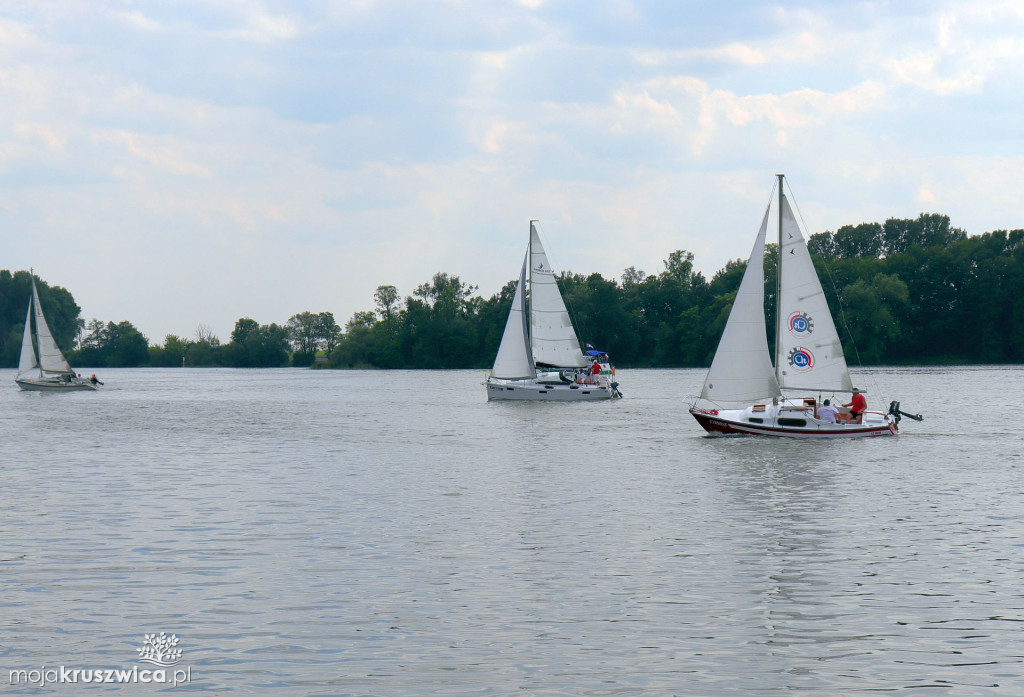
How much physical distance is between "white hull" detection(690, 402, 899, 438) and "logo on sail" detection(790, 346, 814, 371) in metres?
1.56

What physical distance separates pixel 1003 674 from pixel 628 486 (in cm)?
1868

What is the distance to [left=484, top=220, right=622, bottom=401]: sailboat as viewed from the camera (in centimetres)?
7756

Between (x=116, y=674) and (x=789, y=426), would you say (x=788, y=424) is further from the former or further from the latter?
(x=116, y=674)

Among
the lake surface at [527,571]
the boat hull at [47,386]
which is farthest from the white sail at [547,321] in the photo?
the boat hull at [47,386]

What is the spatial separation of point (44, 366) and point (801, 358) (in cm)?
8498

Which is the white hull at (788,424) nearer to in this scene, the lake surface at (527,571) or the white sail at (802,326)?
the white sail at (802,326)

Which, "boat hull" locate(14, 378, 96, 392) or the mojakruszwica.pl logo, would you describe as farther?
"boat hull" locate(14, 378, 96, 392)

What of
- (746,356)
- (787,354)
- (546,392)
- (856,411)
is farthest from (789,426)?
(546,392)

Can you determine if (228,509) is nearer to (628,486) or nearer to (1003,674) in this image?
(628,486)

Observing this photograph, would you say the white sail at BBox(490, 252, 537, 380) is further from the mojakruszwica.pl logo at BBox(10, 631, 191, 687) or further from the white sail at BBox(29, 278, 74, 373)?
the mojakruszwica.pl logo at BBox(10, 631, 191, 687)

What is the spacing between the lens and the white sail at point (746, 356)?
4416 cm

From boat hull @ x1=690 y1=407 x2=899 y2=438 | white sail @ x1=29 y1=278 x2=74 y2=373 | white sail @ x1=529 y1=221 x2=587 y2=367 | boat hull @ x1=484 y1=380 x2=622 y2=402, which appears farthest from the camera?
white sail @ x1=29 y1=278 x2=74 y2=373

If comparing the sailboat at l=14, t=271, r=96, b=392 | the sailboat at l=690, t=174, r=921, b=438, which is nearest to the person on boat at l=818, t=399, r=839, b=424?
the sailboat at l=690, t=174, r=921, b=438

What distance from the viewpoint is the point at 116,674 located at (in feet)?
41.1
